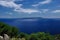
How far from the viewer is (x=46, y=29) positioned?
3.62 m

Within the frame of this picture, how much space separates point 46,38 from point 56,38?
297 mm

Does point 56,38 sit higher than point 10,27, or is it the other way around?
point 10,27

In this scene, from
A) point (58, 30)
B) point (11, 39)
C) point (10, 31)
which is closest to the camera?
point (11, 39)

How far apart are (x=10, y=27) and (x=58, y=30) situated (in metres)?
1.16

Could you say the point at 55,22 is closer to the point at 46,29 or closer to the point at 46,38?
the point at 46,29

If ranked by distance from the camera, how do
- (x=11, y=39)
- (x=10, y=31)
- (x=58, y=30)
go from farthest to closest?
(x=58, y=30), (x=10, y=31), (x=11, y=39)

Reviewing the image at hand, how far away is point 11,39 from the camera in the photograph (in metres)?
2.94

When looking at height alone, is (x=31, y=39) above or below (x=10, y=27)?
below

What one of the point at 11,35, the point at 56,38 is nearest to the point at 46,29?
the point at 56,38

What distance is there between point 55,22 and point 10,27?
1105mm

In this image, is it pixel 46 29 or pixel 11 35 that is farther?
pixel 46 29

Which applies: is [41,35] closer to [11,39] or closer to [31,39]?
[31,39]

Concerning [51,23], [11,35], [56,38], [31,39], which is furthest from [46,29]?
[11,35]

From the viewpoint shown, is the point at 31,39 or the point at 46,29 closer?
the point at 31,39
